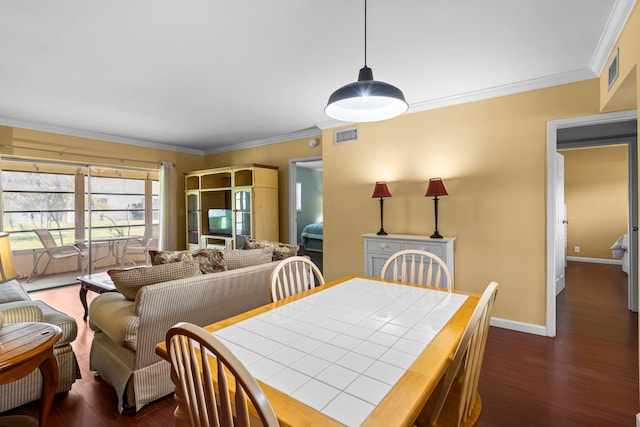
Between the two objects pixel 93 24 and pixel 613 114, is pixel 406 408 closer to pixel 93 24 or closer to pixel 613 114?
pixel 93 24

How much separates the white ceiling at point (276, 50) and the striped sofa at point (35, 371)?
69.9 inches

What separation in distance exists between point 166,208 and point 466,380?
18.8 ft

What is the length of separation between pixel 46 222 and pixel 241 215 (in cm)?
323

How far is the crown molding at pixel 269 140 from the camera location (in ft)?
15.8

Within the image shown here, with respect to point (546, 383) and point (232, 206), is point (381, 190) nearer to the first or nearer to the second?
point (546, 383)

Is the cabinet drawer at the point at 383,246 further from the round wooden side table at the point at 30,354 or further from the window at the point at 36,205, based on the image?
the window at the point at 36,205

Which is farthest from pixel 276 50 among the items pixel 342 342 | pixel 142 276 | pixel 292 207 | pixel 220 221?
pixel 220 221

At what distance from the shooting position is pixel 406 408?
0.81 metres

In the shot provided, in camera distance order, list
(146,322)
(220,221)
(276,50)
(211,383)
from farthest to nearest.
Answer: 1. (220,221)
2. (276,50)
3. (146,322)
4. (211,383)

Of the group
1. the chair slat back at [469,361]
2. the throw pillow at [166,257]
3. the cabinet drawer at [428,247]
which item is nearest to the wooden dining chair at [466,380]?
the chair slat back at [469,361]

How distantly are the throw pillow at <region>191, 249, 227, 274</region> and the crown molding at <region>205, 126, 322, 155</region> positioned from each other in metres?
2.84

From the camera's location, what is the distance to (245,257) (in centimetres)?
254

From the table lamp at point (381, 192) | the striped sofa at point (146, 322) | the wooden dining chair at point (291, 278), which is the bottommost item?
the striped sofa at point (146, 322)

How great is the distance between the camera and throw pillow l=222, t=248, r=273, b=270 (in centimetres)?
247
